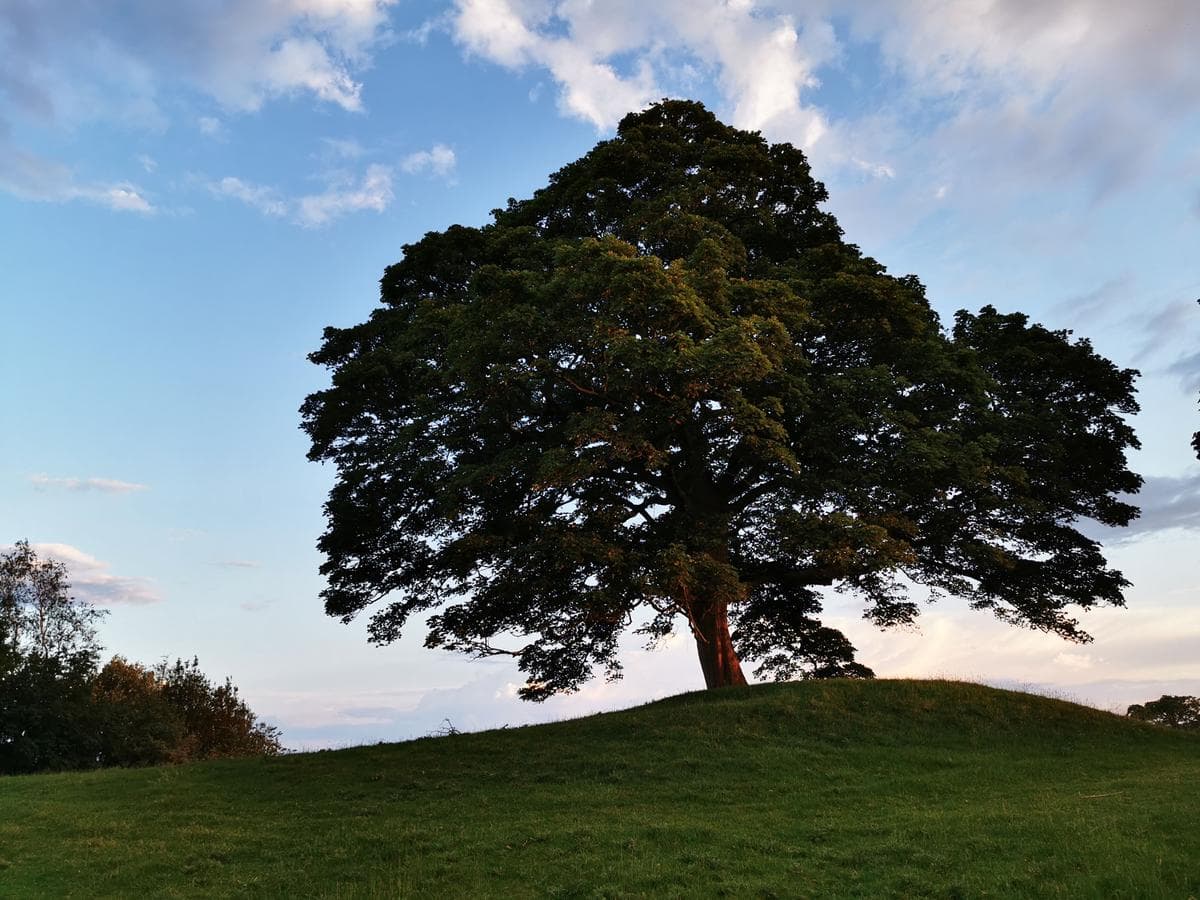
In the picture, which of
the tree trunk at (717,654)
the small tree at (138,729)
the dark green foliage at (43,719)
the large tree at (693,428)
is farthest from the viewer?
the small tree at (138,729)

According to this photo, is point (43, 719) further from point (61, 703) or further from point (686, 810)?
point (686, 810)

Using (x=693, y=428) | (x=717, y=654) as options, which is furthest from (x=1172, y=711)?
(x=693, y=428)

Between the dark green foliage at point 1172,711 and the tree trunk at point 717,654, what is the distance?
43.3 feet

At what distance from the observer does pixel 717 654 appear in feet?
91.0

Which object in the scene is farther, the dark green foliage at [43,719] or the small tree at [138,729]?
the small tree at [138,729]

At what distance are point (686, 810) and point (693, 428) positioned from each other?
1060 cm

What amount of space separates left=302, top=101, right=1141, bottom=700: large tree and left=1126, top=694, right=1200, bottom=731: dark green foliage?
461cm

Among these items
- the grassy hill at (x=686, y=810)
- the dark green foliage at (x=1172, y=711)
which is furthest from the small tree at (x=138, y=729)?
the dark green foliage at (x=1172, y=711)

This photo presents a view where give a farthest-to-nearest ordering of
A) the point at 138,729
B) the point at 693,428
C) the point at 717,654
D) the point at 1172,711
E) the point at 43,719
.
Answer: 1. the point at 138,729
2. the point at 43,719
3. the point at 1172,711
4. the point at 717,654
5. the point at 693,428

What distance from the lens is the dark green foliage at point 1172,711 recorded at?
1200 inches

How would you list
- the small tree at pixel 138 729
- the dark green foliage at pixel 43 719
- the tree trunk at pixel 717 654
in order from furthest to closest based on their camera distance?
the small tree at pixel 138 729 < the dark green foliage at pixel 43 719 < the tree trunk at pixel 717 654

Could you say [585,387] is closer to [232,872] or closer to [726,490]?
[726,490]

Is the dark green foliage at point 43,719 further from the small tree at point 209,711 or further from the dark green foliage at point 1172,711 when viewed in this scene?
the dark green foliage at point 1172,711

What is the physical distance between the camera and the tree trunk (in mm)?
27594
